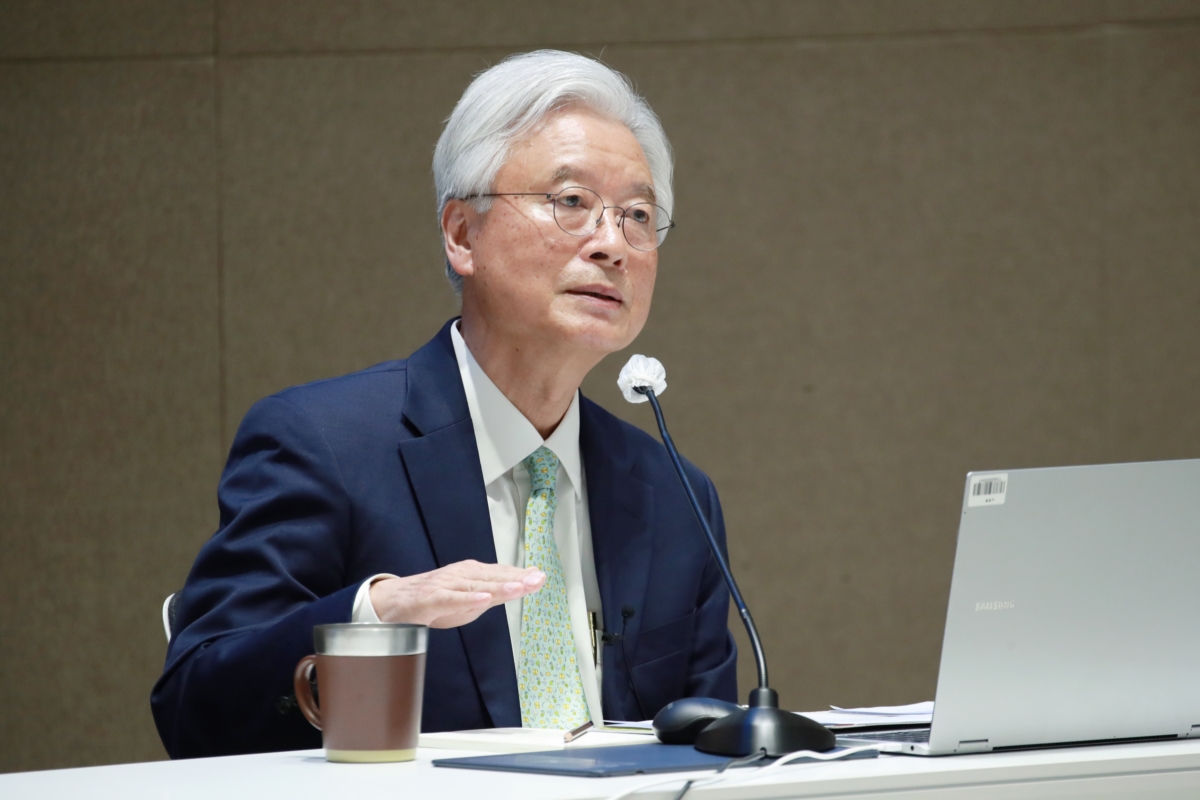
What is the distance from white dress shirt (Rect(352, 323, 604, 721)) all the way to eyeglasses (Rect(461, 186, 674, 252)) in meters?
0.24

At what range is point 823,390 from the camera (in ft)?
11.0

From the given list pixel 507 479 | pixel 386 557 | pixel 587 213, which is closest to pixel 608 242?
pixel 587 213

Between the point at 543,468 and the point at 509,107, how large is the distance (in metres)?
0.51

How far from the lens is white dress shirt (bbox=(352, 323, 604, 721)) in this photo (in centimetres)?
161

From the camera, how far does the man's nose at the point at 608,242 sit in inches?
66.7

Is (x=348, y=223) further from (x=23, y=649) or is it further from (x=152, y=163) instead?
(x=23, y=649)

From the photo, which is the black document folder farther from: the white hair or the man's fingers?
the white hair

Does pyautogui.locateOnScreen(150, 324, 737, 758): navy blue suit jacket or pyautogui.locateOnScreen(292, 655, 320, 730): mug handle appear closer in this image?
pyautogui.locateOnScreen(292, 655, 320, 730): mug handle

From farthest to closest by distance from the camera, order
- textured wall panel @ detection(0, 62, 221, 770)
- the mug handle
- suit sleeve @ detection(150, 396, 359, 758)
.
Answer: textured wall panel @ detection(0, 62, 221, 770)
suit sleeve @ detection(150, 396, 359, 758)
the mug handle

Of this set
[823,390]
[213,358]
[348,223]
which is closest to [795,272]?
[823,390]

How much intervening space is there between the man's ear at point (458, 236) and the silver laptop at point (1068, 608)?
3.39 feet

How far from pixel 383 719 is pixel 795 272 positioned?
8.34 ft

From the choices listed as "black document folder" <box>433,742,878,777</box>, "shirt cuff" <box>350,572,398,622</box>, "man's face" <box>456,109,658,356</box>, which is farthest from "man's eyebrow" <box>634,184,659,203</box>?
"black document folder" <box>433,742,878,777</box>

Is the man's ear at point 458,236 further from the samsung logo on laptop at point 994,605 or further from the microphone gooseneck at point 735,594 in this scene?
the samsung logo on laptop at point 994,605
